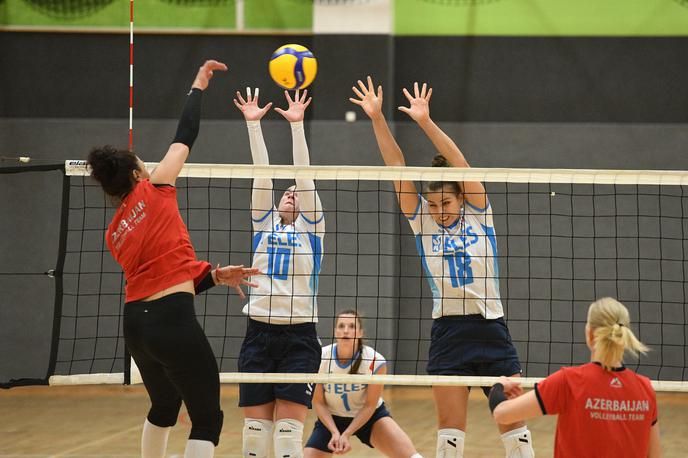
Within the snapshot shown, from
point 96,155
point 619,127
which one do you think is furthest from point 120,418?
point 619,127

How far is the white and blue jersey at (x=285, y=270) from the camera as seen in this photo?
5.12 meters

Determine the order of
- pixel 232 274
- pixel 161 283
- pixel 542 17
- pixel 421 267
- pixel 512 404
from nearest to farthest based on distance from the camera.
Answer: pixel 512 404
pixel 161 283
pixel 232 274
pixel 421 267
pixel 542 17

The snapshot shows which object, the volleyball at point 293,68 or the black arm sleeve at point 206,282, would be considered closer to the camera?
the black arm sleeve at point 206,282

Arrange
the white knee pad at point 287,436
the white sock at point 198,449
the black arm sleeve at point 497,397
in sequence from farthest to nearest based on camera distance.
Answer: the white knee pad at point 287,436 < the white sock at point 198,449 < the black arm sleeve at point 497,397

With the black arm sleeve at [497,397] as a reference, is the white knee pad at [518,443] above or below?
below

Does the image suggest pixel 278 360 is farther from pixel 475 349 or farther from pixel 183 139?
pixel 183 139

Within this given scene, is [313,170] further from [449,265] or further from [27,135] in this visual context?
[27,135]

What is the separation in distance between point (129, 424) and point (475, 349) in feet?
15.9

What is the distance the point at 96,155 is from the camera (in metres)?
3.87

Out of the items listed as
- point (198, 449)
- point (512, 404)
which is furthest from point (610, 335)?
point (198, 449)

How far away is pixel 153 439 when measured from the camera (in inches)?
166

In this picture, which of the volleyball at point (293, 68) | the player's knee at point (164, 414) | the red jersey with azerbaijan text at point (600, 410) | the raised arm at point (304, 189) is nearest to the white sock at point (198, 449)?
the player's knee at point (164, 414)

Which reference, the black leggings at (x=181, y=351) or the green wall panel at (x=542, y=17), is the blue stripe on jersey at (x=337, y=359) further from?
the green wall panel at (x=542, y=17)

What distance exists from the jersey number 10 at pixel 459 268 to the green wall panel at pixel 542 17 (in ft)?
20.7
